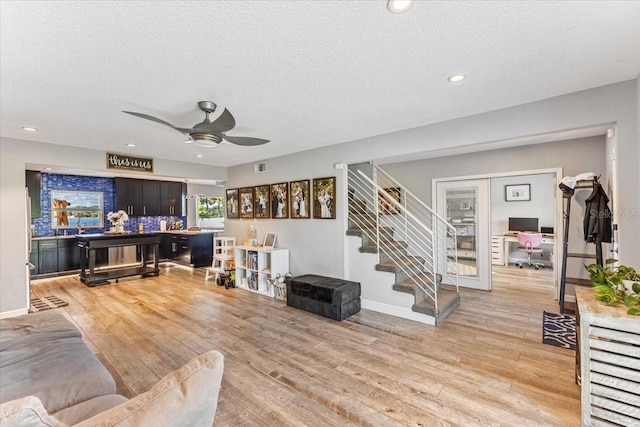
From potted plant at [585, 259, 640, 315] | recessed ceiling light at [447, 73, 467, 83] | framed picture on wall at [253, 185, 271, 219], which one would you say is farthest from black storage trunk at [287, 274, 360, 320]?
recessed ceiling light at [447, 73, 467, 83]

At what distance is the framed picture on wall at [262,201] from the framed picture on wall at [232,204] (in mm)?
684

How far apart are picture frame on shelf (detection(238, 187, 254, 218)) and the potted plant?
5.14m

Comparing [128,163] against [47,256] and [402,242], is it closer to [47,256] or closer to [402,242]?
[47,256]

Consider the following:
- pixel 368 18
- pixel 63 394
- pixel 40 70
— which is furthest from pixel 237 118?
pixel 63 394

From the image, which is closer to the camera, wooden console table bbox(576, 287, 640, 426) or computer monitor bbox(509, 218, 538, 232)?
wooden console table bbox(576, 287, 640, 426)

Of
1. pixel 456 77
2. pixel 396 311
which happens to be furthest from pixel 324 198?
pixel 456 77

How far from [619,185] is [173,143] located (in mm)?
5235

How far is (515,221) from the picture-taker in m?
6.98

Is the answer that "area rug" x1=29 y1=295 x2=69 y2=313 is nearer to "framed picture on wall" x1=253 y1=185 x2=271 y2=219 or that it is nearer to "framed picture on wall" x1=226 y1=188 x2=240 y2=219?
"framed picture on wall" x1=226 y1=188 x2=240 y2=219

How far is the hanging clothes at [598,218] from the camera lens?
3.32 metres

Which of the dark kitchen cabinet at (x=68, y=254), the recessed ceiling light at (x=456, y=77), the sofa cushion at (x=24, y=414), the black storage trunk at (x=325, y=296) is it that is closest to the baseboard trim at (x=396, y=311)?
the black storage trunk at (x=325, y=296)

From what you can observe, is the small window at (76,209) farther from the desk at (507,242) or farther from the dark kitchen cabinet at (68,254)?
the desk at (507,242)

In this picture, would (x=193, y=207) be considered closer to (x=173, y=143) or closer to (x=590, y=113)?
(x=173, y=143)

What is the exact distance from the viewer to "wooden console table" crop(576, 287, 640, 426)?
159 centimetres
